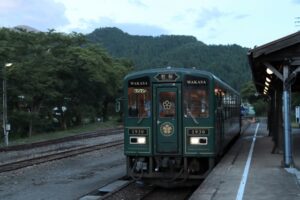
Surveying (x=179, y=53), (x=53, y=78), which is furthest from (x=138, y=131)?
(x=179, y=53)

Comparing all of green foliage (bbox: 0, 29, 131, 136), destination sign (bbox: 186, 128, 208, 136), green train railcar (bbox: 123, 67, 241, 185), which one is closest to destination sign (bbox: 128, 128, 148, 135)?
green train railcar (bbox: 123, 67, 241, 185)

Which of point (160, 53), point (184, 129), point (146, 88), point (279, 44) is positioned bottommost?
point (184, 129)

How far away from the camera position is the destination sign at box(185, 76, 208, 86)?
531 inches

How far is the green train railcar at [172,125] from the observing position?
527 inches

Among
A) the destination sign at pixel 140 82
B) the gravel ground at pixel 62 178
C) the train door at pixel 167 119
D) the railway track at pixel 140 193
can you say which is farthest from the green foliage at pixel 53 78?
the train door at pixel 167 119

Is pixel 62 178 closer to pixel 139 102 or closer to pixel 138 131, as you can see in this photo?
pixel 138 131

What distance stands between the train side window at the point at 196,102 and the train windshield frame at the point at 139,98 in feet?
3.10

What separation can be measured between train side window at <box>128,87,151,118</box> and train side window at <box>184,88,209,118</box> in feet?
3.11

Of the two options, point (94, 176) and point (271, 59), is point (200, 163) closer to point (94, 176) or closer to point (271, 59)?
point (271, 59)

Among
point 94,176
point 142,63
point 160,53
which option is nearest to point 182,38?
point 160,53

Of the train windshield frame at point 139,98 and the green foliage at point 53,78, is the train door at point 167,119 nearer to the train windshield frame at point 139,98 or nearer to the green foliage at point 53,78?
the train windshield frame at point 139,98

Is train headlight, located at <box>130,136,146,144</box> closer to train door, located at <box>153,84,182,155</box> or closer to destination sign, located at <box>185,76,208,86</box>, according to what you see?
train door, located at <box>153,84,182,155</box>

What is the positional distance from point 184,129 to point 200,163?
1062 millimetres

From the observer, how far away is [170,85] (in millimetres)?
13516
